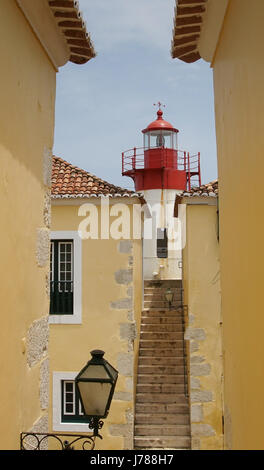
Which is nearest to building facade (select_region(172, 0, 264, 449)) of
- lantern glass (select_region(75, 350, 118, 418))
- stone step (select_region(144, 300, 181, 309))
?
lantern glass (select_region(75, 350, 118, 418))

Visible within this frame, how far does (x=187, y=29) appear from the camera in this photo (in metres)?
4.51

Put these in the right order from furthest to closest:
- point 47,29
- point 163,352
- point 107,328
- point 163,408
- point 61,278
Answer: point 163,352 < point 163,408 < point 61,278 < point 107,328 < point 47,29

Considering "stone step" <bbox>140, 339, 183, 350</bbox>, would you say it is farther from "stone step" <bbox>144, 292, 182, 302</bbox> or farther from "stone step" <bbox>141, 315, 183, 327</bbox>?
"stone step" <bbox>144, 292, 182, 302</bbox>

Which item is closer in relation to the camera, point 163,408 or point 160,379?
point 163,408

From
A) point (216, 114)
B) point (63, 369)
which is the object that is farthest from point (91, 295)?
point (216, 114)

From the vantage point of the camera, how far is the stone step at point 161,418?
922cm

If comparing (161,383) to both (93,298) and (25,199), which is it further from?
(25,199)

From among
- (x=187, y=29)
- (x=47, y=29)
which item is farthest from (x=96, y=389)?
(x=187, y=29)

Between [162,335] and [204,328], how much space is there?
2166 mm

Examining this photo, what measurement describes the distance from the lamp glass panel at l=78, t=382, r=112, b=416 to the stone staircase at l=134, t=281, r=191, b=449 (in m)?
5.81

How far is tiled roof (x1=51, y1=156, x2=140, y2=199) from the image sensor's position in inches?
354

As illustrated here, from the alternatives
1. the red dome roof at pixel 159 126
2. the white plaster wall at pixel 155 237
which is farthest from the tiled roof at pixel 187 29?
the red dome roof at pixel 159 126

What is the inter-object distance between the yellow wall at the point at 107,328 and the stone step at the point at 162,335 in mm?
1978

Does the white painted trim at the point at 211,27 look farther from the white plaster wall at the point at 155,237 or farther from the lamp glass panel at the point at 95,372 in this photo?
the white plaster wall at the point at 155,237
